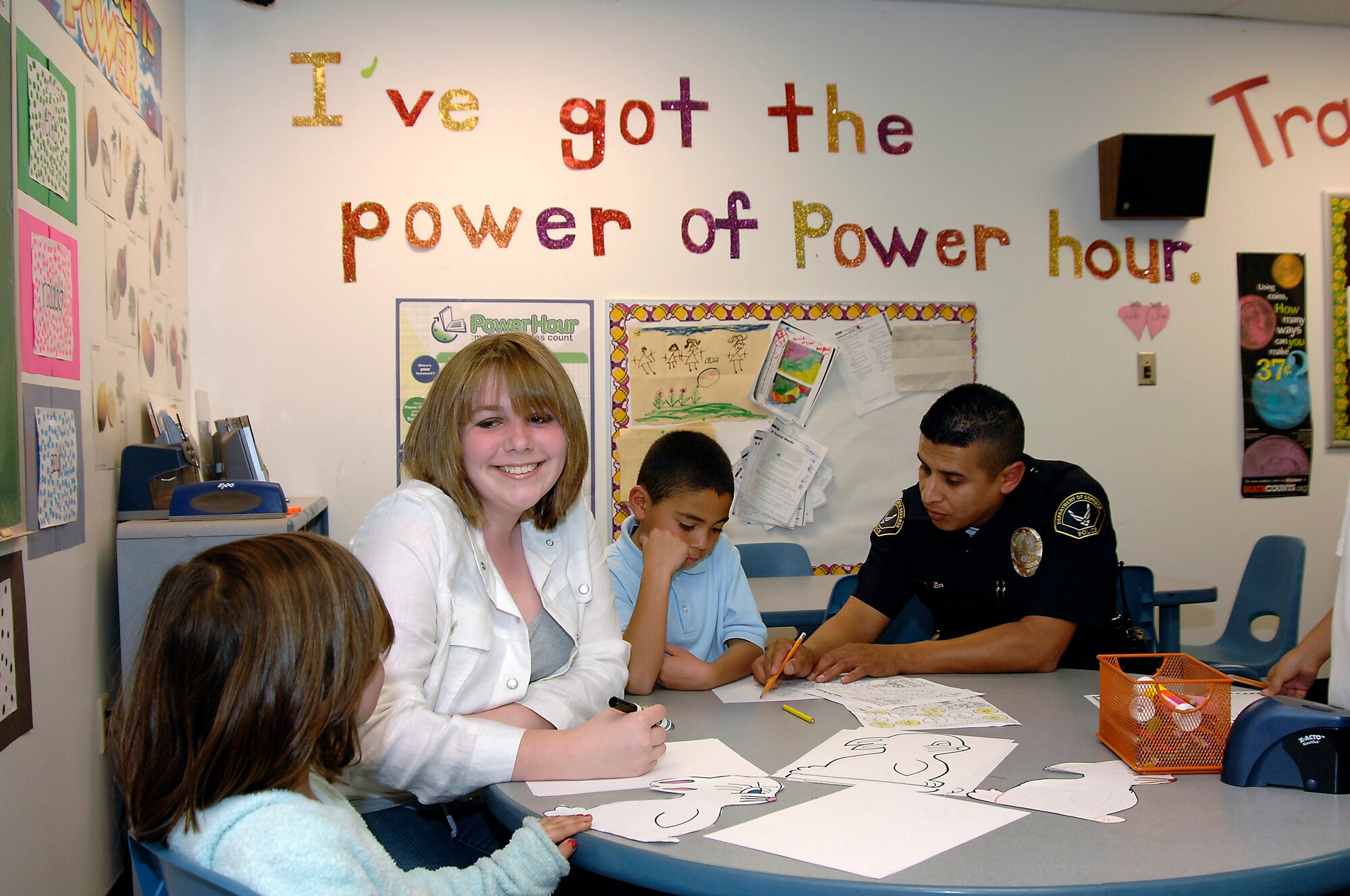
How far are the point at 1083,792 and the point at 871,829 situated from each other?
32 centimetres

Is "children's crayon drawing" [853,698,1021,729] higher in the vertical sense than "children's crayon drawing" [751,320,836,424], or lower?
lower

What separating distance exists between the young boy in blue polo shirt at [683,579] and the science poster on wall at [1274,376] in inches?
112

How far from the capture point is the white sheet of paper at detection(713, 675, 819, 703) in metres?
1.75

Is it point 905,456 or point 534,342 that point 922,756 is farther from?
point 905,456

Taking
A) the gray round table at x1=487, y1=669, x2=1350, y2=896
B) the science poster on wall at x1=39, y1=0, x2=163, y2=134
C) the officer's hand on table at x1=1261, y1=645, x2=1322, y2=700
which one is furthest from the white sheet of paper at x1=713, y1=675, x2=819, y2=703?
the science poster on wall at x1=39, y1=0, x2=163, y2=134

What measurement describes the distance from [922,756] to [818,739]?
0.17m

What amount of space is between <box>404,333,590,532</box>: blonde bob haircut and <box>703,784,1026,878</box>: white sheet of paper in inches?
27.1

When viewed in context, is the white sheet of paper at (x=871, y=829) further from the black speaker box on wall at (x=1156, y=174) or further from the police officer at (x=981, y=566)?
the black speaker box on wall at (x=1156, y=174)

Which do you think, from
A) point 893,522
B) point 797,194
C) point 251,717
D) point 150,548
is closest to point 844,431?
point 797,194

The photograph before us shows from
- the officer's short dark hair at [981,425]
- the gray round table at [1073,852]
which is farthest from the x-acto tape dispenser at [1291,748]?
the officer's short dark hair at [981,425]

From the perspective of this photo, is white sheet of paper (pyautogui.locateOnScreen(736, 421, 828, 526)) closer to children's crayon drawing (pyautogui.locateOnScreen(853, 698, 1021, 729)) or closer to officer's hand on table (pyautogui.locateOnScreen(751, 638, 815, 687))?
officer's hand on table (pyautogui.locateOnScreen(751, 638, 815, 687))

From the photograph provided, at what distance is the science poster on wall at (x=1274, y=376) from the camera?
4.03 meters

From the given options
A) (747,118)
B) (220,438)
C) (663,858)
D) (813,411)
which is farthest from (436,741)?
(747,118)

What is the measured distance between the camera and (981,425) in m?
2.14
